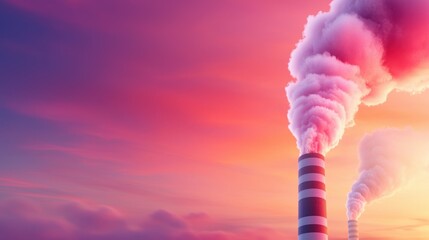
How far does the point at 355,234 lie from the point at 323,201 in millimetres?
32594

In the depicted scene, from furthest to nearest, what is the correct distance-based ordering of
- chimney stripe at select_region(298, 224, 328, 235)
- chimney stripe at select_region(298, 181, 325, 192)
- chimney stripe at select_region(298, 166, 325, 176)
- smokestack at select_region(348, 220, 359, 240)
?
smokestack at select_region(348, 220, 359, 240) → chimney stripe at select_region(298, 166, 325, 176) → chimney stripe at select_region(298, 181, 325, 192) → chimney stripe at select_region(298, 224, 328, 235)

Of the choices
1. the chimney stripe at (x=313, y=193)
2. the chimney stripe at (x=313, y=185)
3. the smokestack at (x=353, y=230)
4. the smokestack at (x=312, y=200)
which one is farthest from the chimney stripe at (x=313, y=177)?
the smokestack at (x=353, y=230)

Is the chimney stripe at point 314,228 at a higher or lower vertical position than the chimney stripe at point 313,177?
lower

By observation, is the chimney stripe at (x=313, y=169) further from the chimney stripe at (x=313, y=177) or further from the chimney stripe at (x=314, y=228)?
the chimney stripe at (x=314, y=228)

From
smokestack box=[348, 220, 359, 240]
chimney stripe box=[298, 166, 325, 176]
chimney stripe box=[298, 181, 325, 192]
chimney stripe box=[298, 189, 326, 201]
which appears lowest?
chimney stripe box=[298, 189, 326, 201]

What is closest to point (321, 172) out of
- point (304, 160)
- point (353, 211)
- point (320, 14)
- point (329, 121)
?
point (304, 160)

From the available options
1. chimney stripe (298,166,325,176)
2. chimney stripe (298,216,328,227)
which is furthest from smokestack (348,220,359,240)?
chimney stripe (298,166,325,176)

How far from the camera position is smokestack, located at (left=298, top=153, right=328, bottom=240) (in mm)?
20453

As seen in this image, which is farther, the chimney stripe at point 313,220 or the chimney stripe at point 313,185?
the chimney stripe at point 313,185

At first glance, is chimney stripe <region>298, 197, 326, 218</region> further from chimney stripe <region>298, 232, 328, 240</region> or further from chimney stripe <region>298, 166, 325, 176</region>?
chimney stripe <region>298, 166, 325, 176</region>

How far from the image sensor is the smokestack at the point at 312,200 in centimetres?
2045

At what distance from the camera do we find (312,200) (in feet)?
67.5

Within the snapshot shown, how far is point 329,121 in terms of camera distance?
21.1m

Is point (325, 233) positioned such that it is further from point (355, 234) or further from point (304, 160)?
point (355, 234)
